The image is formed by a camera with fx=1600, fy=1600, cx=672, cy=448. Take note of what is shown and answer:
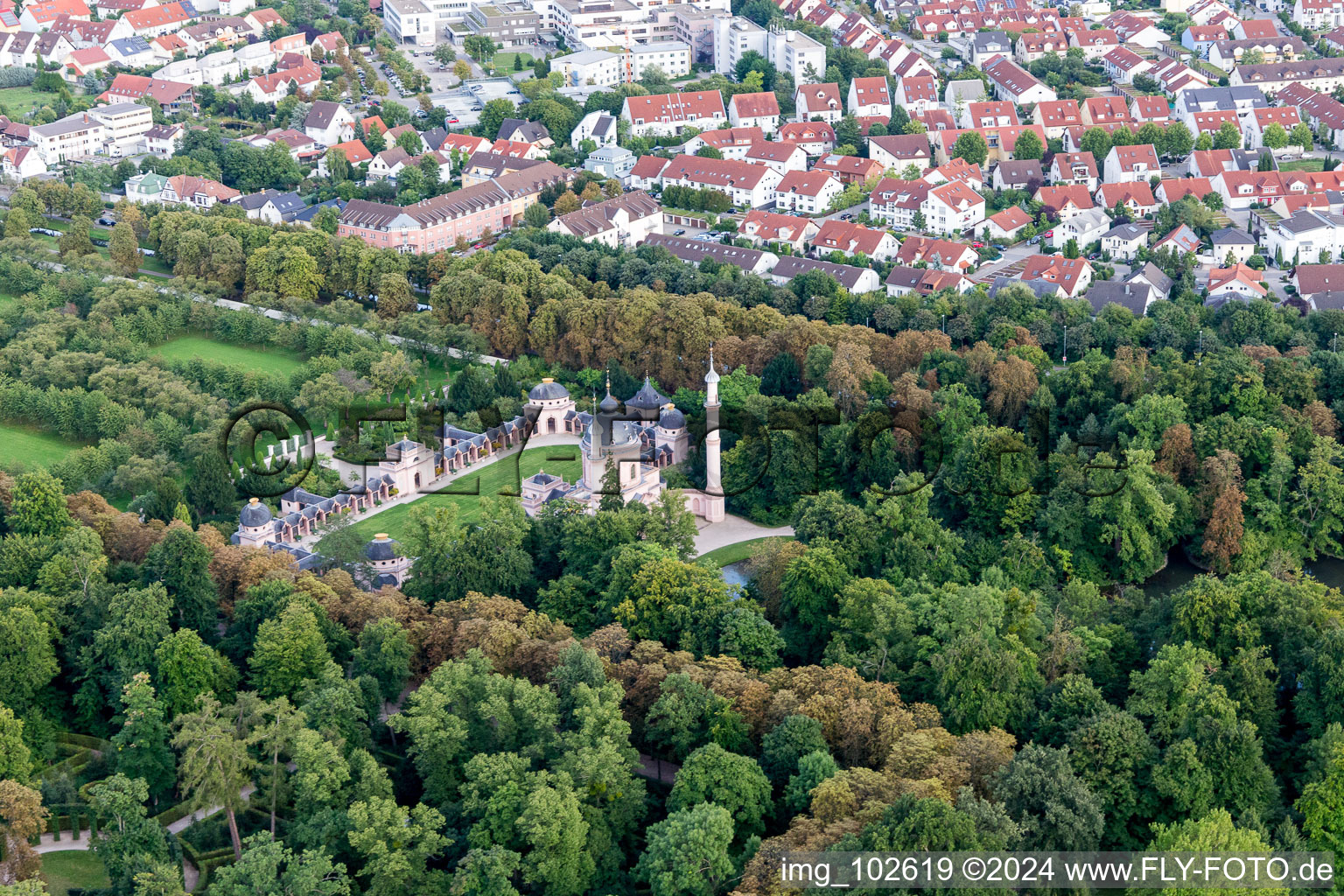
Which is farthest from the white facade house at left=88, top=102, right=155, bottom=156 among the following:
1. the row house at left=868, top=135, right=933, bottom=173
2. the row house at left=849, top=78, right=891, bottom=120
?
the row house at left=868, top=135, right=933, bottom=173

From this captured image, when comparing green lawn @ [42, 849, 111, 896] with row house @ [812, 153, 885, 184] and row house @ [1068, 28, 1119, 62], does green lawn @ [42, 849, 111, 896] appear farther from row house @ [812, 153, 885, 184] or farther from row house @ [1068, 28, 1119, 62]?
row house @ [1068, 28, 1119, 62]

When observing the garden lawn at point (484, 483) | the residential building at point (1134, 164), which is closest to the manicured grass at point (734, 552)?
the garden lawn at point (484, 483)

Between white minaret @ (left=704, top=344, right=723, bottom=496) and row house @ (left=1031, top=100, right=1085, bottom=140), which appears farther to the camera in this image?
row house @ (left=1031, top=100, right=1085, bottom=140)

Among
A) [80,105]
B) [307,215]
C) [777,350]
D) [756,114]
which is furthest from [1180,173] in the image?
[80,105]

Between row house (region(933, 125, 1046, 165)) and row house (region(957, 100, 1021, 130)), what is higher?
row house (region(957, 100, 1021, 130))

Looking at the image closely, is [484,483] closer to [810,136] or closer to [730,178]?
[730,178]

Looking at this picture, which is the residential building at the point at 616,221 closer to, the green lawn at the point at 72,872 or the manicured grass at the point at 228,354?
the manicured grass at the point at 228,354
